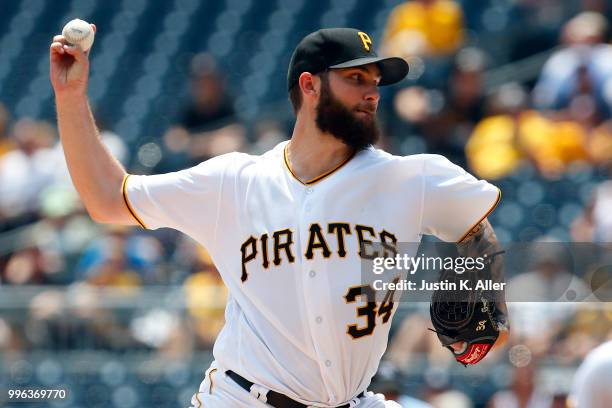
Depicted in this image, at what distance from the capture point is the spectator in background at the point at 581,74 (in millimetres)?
8414

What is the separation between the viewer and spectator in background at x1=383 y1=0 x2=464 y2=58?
9.94m

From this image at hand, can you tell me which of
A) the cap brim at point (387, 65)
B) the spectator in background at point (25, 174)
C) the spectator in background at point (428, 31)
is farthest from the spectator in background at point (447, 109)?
the cap brim at point (387, 65)

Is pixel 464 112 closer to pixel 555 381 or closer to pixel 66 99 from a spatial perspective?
pixel 555 381

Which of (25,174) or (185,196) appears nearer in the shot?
(185,196)

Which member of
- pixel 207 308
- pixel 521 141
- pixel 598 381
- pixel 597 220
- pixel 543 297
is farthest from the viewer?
pixel 521 141

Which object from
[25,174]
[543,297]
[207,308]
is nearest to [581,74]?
[543,297]

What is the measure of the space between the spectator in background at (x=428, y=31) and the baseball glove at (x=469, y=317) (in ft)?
20.3

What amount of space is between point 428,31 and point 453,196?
653 centimetres

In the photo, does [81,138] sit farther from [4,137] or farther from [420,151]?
[4,137]

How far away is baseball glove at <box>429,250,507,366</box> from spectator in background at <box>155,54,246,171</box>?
5.69 m

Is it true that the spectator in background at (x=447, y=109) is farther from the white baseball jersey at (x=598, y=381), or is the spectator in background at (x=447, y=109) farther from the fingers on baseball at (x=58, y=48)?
the white baseball jersey at (x=598, y=381)

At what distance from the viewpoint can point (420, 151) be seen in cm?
872

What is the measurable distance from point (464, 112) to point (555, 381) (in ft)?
9.26

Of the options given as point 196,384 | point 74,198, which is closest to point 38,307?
point 196,384
